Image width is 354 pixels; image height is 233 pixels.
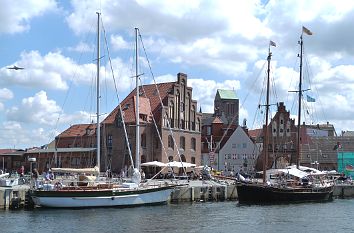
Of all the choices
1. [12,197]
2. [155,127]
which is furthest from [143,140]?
[12,197]

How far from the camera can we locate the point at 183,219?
45.4m

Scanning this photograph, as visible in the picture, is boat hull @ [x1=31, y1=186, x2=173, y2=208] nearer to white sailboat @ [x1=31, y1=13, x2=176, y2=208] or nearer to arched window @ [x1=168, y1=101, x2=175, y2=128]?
white sailboat @ [x1=31, y1=13, x2=176, y2=208]

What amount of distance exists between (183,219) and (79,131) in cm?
5997

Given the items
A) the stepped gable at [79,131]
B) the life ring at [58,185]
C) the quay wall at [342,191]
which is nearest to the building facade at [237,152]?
the stepped gable at [79,131]

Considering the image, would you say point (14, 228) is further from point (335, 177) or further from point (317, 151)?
point (317, 151)

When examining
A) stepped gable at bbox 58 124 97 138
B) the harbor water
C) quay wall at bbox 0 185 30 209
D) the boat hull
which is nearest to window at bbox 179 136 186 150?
stepped gable at bbox 58 124 97 138

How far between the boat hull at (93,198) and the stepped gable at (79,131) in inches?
1733

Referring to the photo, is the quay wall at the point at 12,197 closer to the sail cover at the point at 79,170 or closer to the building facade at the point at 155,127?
the sail cover at the point at 79,170

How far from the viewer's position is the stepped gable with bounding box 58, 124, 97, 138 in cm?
9921

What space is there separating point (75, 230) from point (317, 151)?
78.2 metres

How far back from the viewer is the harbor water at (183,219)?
133 feet

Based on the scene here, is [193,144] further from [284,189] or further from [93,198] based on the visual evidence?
[93,198]

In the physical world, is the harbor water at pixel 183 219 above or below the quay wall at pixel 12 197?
below

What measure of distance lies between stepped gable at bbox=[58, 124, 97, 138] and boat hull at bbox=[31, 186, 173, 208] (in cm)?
4403
